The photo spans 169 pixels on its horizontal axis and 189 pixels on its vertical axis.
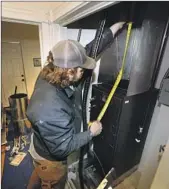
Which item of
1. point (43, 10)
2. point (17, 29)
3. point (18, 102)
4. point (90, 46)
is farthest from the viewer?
point (17, 29)

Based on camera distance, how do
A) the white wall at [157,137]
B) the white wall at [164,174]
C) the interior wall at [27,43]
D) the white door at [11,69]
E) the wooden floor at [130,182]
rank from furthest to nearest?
the white door at [11,69], the interior wall at [27,43], the wooden floor at [130,182], the white wall at [157,137], the white wall at [164,174]

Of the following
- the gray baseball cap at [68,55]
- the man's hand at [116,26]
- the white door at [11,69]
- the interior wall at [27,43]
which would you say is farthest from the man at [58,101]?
the white door at [11,69]

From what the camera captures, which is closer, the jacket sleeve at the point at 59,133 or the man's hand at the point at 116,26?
the jacket sleeve at the point at 59,133

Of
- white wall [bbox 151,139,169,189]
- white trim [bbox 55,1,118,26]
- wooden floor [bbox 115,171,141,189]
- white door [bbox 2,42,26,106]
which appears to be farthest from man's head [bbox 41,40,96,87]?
white door [bbox 2,42,26,106]

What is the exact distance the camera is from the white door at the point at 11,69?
382cm

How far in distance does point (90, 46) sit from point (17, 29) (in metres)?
3.19

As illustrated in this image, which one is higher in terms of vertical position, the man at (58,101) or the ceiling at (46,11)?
the ceiling at (46,11)

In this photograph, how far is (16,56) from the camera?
157 inches

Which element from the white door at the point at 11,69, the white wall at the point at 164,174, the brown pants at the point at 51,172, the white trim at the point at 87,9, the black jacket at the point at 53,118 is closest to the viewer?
the white trim at the point at 87,9

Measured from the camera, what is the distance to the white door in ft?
12.5

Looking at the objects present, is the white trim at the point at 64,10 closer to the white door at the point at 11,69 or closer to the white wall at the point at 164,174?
the white wall at the point at 164,174

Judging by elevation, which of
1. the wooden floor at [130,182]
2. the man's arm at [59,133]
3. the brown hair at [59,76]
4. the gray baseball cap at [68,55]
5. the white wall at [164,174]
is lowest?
the wooden floor at [130,182]

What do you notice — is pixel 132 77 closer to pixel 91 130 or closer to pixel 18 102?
pixel 91 130

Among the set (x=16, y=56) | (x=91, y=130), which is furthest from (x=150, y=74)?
(x=16, y=56)
